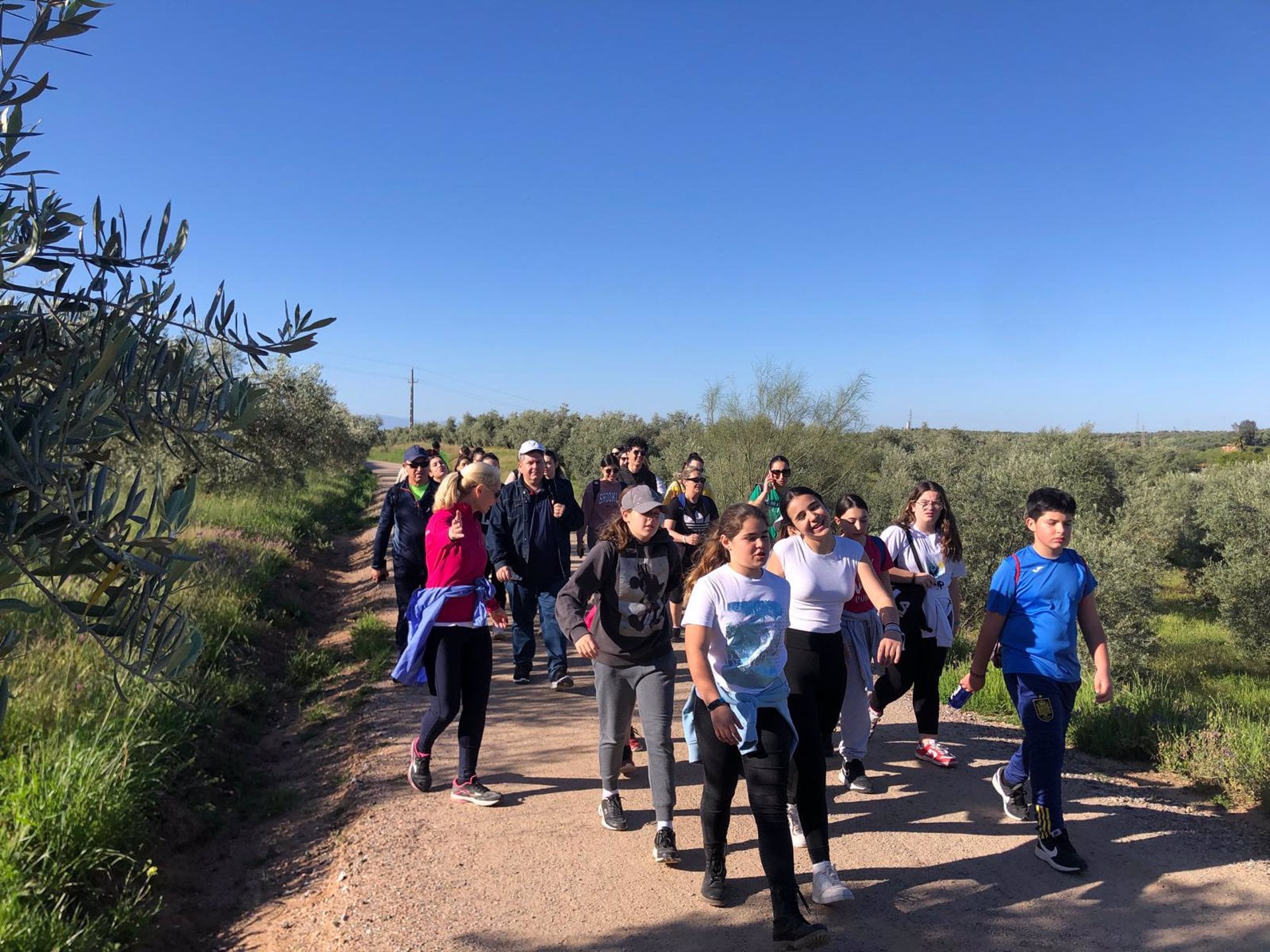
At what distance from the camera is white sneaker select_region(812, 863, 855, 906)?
11.6 ft

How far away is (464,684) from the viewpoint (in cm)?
476

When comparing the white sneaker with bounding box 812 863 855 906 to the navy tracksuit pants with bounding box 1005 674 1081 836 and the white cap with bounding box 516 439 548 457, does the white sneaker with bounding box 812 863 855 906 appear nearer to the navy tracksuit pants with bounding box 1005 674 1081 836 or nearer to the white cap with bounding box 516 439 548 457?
the navy tracksuit pants with bounding box 1005 674 1081 836

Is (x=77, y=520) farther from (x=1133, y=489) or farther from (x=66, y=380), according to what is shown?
(x=1133, y=489)

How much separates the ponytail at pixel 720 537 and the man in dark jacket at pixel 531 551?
286 centimetres

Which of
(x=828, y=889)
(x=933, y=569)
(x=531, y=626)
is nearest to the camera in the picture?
(x=828, y=889)

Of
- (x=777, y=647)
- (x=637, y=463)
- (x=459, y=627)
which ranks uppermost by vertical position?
(x=637, y=463)

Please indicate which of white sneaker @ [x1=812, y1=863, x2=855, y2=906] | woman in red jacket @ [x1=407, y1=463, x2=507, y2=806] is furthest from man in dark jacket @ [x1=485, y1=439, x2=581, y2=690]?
white sneaker @ [x1=812, y1=863, x2=855, y2=906]

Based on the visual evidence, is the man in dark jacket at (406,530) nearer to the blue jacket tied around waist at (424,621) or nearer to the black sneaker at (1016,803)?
the blue jacket tied around waist at (424,621)

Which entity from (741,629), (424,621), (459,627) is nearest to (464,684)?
(459,627)

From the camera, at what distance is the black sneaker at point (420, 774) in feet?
16.2

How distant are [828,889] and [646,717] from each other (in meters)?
1.20

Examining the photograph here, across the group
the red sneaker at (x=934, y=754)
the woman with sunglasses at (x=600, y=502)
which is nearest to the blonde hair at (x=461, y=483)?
the red sneaker at (x=934, y=754)

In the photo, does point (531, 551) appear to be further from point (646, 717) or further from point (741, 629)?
point (741, 629)

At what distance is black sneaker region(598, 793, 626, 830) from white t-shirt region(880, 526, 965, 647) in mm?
2365
